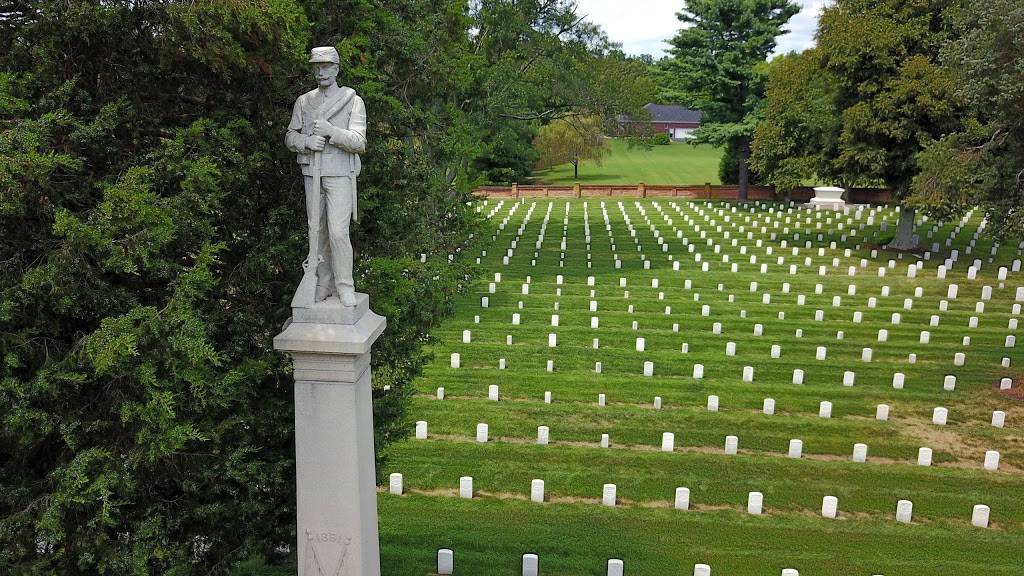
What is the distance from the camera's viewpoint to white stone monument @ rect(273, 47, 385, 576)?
20.6ft

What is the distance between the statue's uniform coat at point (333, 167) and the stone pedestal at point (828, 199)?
41.2 meters

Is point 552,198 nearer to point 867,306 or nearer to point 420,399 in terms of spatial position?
point 867,306

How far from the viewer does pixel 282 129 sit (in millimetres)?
8133

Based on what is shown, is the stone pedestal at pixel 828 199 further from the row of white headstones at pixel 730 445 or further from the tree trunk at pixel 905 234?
the row of white headstones at pixel 730 445

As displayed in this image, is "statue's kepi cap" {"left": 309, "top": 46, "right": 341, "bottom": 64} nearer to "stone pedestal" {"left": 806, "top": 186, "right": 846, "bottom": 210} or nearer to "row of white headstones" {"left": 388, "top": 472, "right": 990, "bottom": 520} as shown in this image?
"row of white headstones" {"left": 388, "top": 472, "right": 990, "bottom": 520}

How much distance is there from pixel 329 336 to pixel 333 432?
32.3 inches

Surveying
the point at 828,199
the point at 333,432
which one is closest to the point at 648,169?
the point at 828,199

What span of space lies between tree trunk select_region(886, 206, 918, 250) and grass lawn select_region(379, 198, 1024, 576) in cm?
270

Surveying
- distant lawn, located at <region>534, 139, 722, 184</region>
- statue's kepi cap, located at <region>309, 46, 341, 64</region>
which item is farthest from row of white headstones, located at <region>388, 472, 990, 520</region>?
distant lawn, located at <region>534, 139, 722, 184</region>

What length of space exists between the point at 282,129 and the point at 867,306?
18.9m

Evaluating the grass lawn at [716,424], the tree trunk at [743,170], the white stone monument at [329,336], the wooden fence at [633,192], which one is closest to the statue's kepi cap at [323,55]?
the white stone monument at [329,336]

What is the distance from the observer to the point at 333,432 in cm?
646

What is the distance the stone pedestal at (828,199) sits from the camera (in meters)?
43.3

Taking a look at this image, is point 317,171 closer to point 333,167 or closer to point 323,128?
point 333,167
